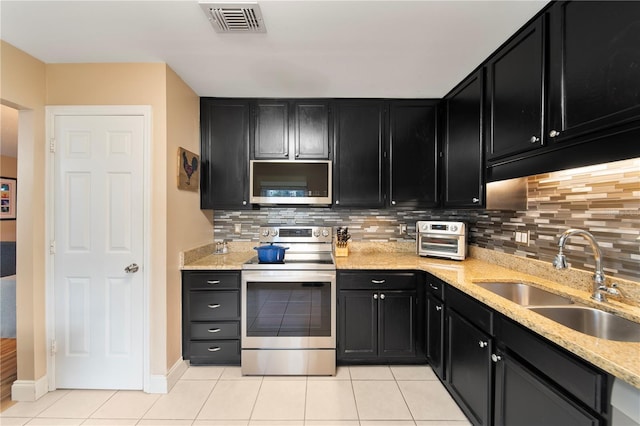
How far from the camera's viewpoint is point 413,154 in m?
2.67

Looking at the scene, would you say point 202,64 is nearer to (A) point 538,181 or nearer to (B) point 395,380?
(A) point 538,181

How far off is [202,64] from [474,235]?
2792 millimetres

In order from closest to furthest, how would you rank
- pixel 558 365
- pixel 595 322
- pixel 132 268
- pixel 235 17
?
pixel 558 365
pixel 595 322
pixel 235 17
pixel 132 268

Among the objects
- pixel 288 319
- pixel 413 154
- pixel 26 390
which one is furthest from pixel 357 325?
pixel 26 390

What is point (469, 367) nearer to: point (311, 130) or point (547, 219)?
point (547, 219)

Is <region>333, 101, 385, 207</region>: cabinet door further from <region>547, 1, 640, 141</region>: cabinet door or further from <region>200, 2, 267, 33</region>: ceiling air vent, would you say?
<region>547, 1, 640, 141</region>: cabinet door

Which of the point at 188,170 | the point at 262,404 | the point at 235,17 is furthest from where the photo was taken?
the point at 188,170

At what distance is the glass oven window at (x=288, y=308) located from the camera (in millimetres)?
2229

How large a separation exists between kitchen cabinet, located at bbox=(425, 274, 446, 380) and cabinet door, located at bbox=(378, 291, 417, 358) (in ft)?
0.41

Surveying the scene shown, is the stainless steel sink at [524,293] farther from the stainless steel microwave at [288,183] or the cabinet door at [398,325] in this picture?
the stainless steel microwave at [288,183]

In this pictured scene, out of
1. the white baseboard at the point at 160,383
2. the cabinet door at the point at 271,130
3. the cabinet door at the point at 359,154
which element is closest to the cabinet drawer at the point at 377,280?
the cabinet door at the point at 359,154

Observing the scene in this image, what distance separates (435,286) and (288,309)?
1.20m

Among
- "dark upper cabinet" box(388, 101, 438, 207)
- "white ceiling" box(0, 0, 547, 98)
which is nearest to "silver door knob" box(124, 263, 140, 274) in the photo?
"white ceiling" box(0, 0, 547, 98)

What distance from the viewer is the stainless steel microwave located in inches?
101
